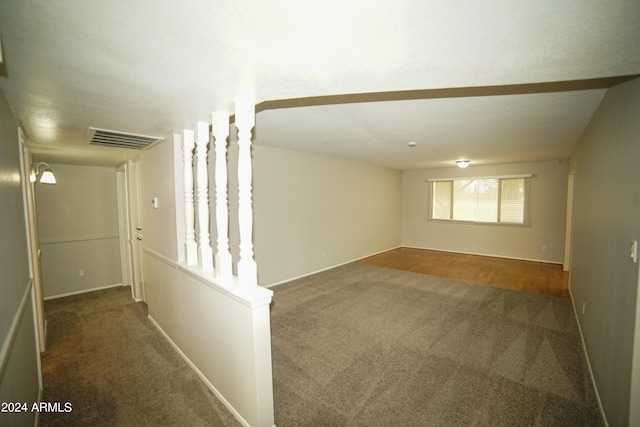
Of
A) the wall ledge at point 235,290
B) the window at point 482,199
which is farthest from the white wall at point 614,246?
the window at point 482,199

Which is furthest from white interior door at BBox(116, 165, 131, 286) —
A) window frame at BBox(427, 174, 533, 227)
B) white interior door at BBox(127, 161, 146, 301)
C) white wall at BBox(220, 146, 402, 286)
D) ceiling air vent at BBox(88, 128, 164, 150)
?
window frame at BBox(427, 174, 533, 227)

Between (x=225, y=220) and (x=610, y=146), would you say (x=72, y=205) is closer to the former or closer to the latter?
(x=225, y=220)

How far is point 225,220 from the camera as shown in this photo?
2053mm

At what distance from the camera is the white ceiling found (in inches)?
35.1

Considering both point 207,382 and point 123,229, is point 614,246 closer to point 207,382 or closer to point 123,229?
point 207,382

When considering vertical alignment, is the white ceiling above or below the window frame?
above

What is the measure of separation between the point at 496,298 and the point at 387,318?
1889mm

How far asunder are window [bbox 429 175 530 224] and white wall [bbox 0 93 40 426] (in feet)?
25.8

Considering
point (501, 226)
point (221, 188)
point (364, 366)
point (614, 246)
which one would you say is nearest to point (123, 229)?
point (221, 188)

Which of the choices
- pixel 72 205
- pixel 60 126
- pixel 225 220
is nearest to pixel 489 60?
pixel 225 220

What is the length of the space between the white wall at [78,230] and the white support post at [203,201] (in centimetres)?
355

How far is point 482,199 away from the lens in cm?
681

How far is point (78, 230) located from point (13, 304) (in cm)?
378

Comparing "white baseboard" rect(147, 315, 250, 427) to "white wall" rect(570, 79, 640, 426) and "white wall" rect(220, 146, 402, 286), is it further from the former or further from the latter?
"white wall" rect(570, 79, 640, 426)
